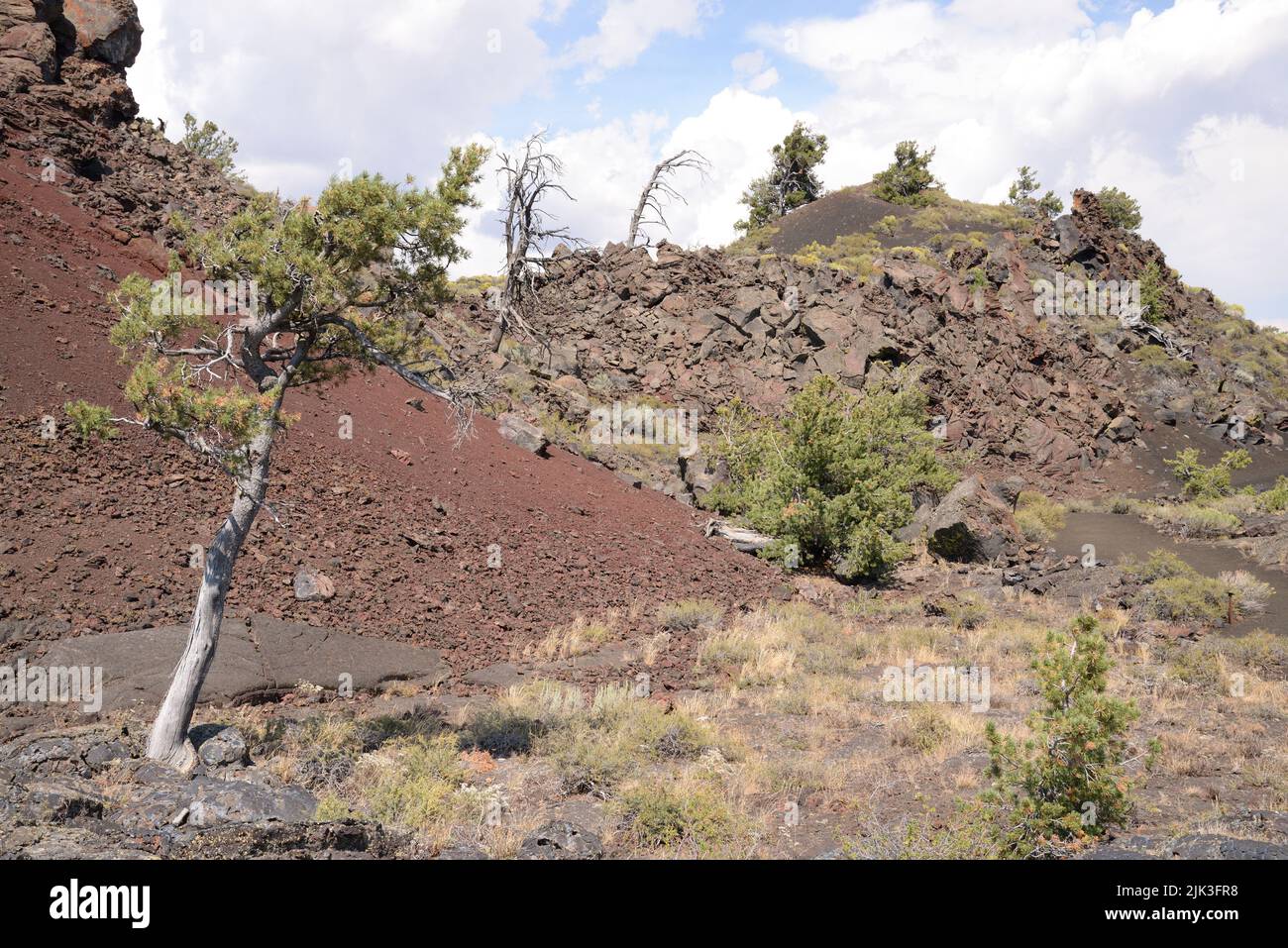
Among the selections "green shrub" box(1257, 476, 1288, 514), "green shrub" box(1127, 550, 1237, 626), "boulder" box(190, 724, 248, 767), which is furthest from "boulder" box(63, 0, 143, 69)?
"green shrub" box(1257, 476, 1288, 514)

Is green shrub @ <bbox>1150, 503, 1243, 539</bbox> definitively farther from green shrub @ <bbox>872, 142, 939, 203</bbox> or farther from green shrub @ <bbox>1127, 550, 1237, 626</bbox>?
green shrub @ <bbox>872, 142, 939, 203</bbox>

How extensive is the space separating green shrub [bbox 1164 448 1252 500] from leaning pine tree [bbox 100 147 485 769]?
31234 millimetres

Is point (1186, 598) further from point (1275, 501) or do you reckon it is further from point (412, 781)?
point (412, 781)

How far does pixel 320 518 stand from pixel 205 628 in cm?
581

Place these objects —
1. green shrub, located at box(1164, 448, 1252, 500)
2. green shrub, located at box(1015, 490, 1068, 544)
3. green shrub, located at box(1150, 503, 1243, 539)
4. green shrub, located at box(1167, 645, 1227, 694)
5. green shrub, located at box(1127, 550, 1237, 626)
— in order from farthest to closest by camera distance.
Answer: green shrub, located at box(1164, 448, 1252, 500) < green shrub, located at box(1150, 503, 1243, 539) < green shrub, located at box(1015, 490, 1068, 544) < green shrub, located at box(1127, 550, 1237, 626) < green shrub, located at box(1167, 645, 1227, 694)

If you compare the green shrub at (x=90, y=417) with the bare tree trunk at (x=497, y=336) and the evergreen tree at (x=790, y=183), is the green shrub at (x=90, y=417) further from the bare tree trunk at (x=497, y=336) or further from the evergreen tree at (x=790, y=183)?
the evergreen tree at (x=790, y=183)

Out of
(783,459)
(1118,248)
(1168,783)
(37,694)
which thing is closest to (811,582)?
(783,459)

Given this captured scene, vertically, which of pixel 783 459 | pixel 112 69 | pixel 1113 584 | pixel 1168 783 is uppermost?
pixel 112 69

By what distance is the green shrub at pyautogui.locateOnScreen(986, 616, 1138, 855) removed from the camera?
6.55m

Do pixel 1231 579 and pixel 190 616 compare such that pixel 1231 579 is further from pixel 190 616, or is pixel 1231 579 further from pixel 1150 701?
pixel 190 616

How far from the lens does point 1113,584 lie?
62.1 ft

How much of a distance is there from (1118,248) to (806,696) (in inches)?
1781

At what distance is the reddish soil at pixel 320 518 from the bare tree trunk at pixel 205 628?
2.90 m

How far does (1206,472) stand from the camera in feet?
103
